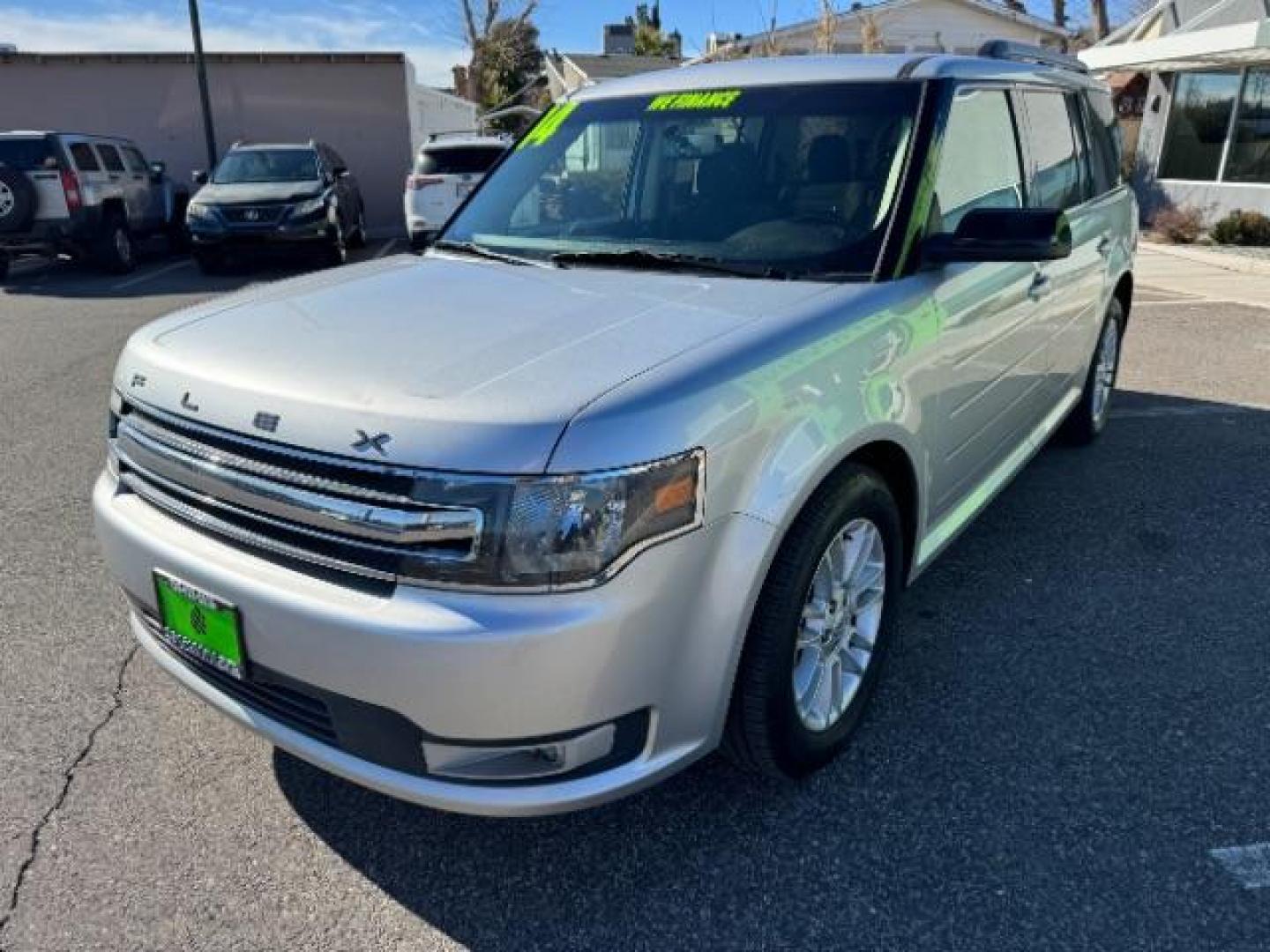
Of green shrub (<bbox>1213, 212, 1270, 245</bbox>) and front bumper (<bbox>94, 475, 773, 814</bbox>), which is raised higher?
front bumper (<bbox>94, 475, 773, 814</bbox>)

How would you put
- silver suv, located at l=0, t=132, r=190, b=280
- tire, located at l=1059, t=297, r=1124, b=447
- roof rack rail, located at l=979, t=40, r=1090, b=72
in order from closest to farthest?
roof rack rail, located at l=979, t=40, r=1090, b=72
tire, located at l=1059, t=297, r=1124, b=447
silver suv, located at l=0, t=132, r=190, b=280

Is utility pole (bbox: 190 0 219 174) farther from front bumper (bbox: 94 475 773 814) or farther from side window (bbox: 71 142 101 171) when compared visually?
front bumper (bbox: 94 475 773 814)

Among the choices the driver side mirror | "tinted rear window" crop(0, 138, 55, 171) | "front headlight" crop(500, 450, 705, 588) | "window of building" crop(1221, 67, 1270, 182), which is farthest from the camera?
"window of building" crop(1221, 67, 1270, 182)

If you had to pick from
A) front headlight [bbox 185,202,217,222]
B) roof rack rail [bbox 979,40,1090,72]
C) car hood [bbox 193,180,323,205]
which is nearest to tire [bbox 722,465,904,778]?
roof rack rail [bbox 979,40,1090,72]

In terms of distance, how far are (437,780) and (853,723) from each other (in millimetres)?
1240

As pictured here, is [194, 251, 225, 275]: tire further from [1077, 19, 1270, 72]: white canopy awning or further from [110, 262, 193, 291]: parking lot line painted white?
[1077, 19, 1270, 72]: white canopy awning

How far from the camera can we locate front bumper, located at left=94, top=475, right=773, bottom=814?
1.85 meters

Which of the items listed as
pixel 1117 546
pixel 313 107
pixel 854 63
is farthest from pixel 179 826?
pixel 313 107

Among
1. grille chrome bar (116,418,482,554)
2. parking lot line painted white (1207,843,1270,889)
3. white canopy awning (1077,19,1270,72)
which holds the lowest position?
parking lot line painted white (1207,843,1270,889)

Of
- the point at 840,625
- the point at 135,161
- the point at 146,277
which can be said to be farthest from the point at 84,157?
the point at 840,625

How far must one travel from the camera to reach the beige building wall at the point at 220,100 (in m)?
19.6

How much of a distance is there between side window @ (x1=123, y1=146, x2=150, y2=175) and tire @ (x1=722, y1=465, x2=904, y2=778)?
15368mm

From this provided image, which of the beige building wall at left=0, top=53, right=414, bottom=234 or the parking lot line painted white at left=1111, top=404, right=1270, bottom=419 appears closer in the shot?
the parking lot line painted white at left=1111, top=404, right=1270, bottom=419

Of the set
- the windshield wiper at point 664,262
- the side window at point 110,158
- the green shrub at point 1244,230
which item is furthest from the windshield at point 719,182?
the green shrub at point 1244,230
